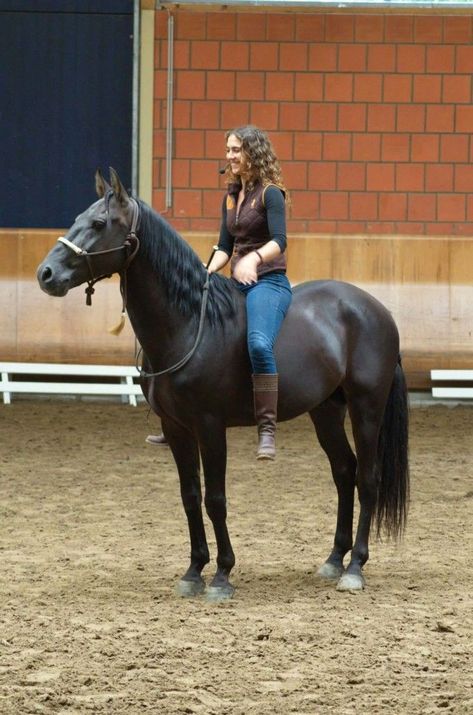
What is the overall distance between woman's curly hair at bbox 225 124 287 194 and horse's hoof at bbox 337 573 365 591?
1.78 m

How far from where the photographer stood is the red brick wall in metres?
12.1

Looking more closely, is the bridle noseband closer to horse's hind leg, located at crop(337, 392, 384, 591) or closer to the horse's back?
the horse's back

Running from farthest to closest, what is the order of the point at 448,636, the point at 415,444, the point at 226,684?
the point at 415,444 < the point at 448,636 < the point at 226,684

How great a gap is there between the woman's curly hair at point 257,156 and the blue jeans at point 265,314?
0.44 meters

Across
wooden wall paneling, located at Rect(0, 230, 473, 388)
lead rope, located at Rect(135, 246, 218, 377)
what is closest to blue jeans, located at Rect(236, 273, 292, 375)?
lead rope, located at Rect(135, 246, 218, 377)

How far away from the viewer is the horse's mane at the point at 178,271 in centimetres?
532

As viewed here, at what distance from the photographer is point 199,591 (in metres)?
5.57

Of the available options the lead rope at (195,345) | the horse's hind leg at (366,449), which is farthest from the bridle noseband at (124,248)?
the horse's hind leg at (366,449)

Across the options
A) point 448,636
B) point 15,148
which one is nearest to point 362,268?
point 15,148

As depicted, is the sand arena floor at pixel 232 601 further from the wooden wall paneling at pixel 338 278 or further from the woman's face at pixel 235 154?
the wooden wall paneling at pixel 338 278

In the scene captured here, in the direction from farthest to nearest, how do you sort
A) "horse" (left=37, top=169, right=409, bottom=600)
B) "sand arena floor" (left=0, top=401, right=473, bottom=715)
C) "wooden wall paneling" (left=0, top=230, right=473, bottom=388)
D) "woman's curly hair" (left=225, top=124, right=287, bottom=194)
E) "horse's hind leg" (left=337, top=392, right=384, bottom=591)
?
"wooden wall paneling" (left=0, top=230, right=473, bottom=388)
"horse's hind leg" (left=337, top=392, right=384, bottom=591)
"woman's curly hair" (left=225, top=124, right=287, bottom=194)
"horse" (left=37, top=169, right=409, bottom=600)
"sand arena floor" (left=0, top=401, right=473, bottom=715)

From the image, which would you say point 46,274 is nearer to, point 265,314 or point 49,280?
point 49,280

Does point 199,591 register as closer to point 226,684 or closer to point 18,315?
point 226,684

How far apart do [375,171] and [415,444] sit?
11.3 feet
